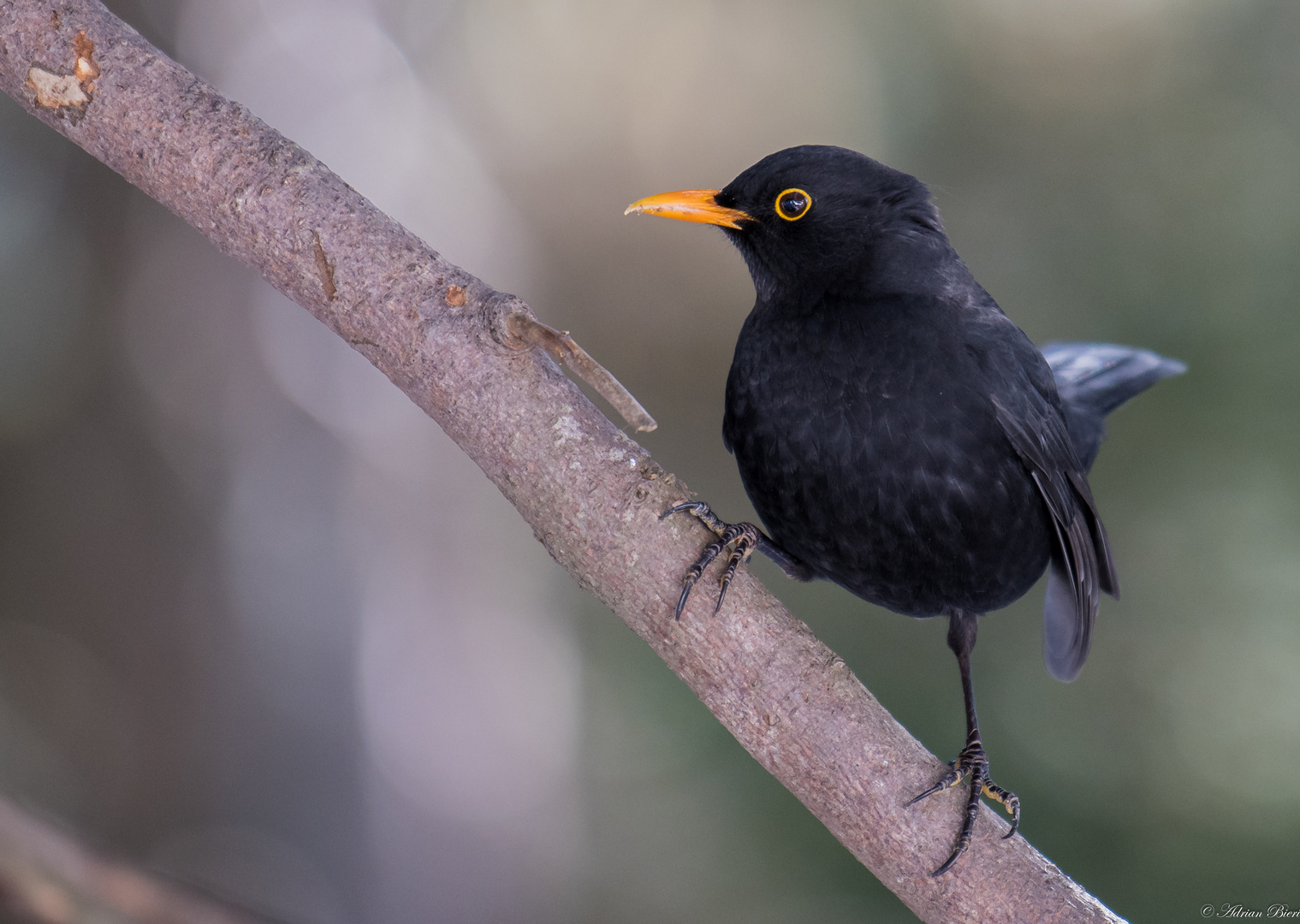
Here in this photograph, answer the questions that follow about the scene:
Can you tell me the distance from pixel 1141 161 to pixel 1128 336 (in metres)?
1.32

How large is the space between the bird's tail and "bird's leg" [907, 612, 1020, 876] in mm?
847

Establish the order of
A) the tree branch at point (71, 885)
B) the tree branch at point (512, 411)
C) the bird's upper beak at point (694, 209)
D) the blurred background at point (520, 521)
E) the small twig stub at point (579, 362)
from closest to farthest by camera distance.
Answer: the small twig stub at point (579, 362) < the tree branch at point (512, 411) < the tree branch at point (71, 885) < the bird's upper beak at point (694, 209) < the blurred background at point (520, 521)

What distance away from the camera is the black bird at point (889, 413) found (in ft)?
8.65

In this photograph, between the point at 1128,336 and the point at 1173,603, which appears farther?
the point at 1128,336

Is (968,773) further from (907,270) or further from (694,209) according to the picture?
(694,209)

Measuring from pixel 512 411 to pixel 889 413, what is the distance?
109 cm

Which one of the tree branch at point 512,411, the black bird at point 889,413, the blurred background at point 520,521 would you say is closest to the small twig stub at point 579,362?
the tree branch at point 512,411

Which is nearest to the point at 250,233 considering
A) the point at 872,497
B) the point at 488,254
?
the point at 872,497

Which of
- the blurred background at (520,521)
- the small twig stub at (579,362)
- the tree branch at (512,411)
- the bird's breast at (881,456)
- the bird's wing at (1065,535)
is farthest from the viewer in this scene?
the blurred background at (520,521)

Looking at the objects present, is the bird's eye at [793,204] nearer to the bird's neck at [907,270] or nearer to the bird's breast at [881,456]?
the bird's neck at [907,270]

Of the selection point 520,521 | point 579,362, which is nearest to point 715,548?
point 579,362

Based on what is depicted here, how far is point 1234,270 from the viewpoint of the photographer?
6246mm

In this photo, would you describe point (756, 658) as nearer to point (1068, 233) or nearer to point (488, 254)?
point (488, 254)

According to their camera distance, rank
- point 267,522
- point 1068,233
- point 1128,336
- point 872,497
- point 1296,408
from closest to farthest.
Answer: point 872,497
point 267,522
point 1296,408
point 1128,336
point 1068,233
